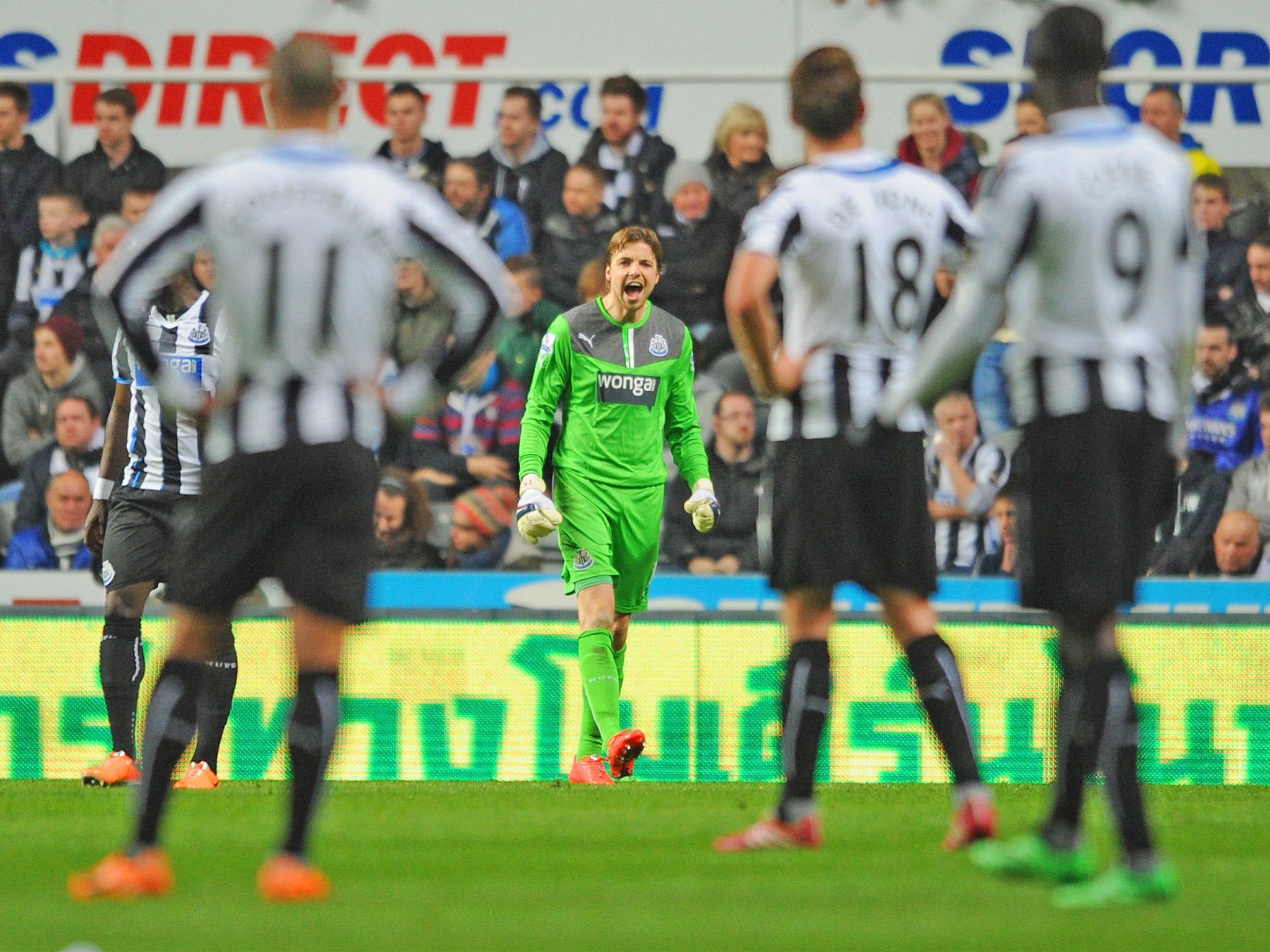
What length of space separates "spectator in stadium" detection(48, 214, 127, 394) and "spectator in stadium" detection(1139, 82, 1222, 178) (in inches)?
257

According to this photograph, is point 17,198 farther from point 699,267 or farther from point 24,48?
point 699,267

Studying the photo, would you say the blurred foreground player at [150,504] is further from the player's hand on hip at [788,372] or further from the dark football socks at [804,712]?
the dark football socks at [804,712]

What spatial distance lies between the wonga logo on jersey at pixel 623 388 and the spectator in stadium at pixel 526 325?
2759 millimetres

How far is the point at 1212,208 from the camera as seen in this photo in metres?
11.8

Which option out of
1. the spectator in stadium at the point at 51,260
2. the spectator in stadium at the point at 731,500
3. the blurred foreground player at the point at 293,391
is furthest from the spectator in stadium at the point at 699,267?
the blurred foreground player at the point at 293,391

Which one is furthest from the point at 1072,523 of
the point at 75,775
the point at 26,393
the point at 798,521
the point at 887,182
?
the point at 26,393

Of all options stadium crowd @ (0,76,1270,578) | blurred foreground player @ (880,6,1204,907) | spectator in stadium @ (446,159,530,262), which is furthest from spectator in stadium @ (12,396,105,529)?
blurred foreground player @ (880,6,1204,907)

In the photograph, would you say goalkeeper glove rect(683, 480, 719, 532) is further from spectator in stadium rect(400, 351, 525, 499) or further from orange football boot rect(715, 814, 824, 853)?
orange football boot rect(715, 814, 824, 853)

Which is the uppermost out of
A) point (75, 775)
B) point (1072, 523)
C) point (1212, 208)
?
point (1212, 208)

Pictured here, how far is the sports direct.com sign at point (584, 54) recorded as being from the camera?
12555 millimetres

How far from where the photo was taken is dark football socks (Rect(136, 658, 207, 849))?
4.62 metres

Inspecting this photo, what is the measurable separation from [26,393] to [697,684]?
4.81m

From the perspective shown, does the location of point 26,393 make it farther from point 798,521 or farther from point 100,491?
point 798,521

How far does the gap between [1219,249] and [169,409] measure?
675cm
